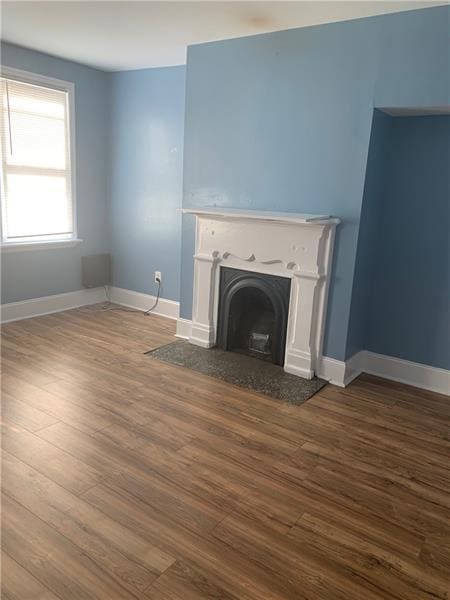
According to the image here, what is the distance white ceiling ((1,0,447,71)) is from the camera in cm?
277

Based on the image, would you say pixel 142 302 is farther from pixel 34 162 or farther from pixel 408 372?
pixel 408 372

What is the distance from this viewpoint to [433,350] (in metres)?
3.36

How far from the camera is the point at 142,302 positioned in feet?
16.3

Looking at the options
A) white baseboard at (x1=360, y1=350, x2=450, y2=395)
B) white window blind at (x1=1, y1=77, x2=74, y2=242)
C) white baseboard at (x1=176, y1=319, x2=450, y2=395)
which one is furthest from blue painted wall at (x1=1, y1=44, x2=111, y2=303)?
white baseboard at (x1=360, y1=350, x2=450, y2=395)

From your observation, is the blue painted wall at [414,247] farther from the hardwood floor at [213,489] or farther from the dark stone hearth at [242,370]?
the dark stone hearth at [242,370]

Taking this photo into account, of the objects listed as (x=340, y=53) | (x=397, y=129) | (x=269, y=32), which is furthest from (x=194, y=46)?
(x=397, y=129)

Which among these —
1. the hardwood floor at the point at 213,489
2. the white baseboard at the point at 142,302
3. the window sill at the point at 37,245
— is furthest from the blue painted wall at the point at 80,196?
the hardwood floor at the point at 213,489

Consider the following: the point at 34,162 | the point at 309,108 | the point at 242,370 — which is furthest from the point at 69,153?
the point at 242,370

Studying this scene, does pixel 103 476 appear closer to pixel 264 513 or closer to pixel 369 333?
pixel 264 513

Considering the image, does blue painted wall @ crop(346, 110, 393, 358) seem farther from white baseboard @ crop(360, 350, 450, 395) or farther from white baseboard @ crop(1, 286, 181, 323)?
white baseboard @ crop(1, 286, 181, 323)

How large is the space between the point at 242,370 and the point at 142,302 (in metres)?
1.88

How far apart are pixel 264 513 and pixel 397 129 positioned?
272 cm

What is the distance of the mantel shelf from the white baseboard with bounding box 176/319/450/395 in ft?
3.40

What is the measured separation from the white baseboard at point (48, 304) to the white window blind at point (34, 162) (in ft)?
2.00
